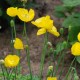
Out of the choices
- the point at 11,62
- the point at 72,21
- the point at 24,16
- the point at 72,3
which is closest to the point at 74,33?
the point at 72,21

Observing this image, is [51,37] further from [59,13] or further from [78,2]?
[78,2]

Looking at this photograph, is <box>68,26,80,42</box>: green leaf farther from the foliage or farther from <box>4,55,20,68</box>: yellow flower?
<box>4,55,20,68</box>: yellow flower

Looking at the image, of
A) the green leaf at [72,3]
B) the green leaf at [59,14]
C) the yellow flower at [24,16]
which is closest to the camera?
the yellow flower at [24,16]

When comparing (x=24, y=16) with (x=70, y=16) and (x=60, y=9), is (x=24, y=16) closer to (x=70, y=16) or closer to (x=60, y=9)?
(x=70, y=16)

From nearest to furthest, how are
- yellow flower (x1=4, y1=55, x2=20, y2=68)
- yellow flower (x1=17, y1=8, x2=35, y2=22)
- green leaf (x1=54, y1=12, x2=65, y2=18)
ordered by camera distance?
yellow flower (x1=4, y1=55, x2=20, y2=68) < yellow flower (x1=17, y1=8, x2=35, y2=22) < green leaf (x1=54, y1=12, x2=65, y2=18)

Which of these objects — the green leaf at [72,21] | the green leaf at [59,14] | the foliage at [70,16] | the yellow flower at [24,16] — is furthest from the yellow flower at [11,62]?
the green leaf at [59,14]

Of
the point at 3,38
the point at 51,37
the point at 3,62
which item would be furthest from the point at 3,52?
the point at 3,62

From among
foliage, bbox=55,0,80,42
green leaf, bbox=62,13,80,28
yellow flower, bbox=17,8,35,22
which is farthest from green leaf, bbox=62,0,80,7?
yellow flower, bbox=17,8,35,22

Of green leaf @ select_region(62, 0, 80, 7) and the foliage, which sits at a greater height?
green leaf @ select_region(62, 0, 80, 7)

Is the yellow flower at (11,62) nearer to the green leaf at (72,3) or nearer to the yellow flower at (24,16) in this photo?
the yellow flower at (24,16)

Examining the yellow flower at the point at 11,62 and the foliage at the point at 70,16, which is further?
the foliage at the point at 70,16

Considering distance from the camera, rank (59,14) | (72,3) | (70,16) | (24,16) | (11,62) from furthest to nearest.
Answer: (59,14) < (70,16) < (72,3) < (24,16) < (11,62)
